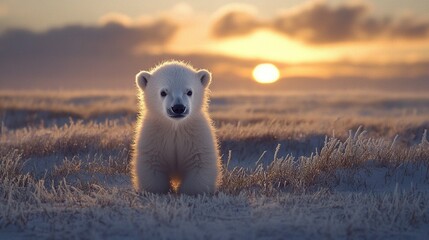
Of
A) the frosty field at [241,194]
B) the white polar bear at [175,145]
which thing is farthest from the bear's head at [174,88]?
the frosty field at [241,194]

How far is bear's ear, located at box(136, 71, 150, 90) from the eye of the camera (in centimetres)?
723

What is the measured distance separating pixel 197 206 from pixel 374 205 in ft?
5.60

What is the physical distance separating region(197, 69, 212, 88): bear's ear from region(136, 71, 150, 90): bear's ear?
0.63 m

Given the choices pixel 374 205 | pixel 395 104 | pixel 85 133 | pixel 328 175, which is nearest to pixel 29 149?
pixel 85 133

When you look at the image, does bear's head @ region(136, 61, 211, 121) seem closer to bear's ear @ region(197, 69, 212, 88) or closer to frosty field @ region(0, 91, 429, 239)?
bear's ear @ region(197, 69, 212, 88)

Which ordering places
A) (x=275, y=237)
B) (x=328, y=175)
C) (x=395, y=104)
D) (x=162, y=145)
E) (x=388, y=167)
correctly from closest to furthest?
1. (x=275, y=237)
2. (x=162, y=145)
3. (x=328, y=175)
4. (x=388, y=167)
5. (x=395, y=104)

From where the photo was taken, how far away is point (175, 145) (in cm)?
684

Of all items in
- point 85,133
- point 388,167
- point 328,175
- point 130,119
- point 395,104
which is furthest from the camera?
point 395,104

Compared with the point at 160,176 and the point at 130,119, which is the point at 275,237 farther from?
the point at 130,119

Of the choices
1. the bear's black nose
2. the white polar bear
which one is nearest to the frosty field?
the white polar bear

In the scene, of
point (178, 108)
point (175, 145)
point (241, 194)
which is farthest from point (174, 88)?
point (241, 194)

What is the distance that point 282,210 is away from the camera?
225 inches

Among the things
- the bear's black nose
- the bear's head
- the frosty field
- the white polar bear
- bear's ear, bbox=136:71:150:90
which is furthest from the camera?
bear's ear, bbox=136:71:150:90

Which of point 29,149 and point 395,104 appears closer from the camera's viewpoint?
point 29,149
